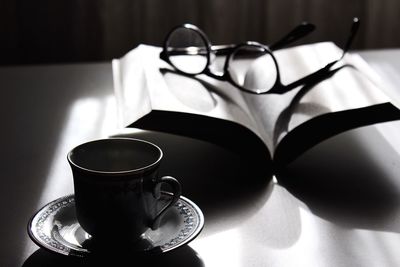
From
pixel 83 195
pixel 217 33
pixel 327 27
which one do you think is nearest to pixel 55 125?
pixel 83 195

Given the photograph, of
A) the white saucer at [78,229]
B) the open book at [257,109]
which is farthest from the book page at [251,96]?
the white saucer at [78,229]

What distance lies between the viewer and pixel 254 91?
3.12 ft

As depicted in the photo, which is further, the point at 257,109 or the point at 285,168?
the point at 257,109

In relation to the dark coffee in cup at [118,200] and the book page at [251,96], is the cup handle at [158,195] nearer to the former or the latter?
the dark coffee in cup at [118,200]

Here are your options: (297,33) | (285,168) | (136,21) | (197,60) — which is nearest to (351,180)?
(285,168)

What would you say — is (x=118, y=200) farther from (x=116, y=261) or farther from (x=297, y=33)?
(x=297, y=33)

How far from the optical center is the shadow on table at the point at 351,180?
73 centimetres

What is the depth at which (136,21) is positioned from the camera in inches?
85.4

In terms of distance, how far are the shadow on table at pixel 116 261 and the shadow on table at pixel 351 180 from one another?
0.17 meters

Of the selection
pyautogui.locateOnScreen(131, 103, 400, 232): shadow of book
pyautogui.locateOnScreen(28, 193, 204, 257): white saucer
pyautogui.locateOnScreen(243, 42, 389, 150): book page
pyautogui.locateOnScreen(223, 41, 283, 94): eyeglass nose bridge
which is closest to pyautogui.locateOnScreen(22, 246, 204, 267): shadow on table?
pyautogui.locateOnScreen(28, 193, 204, 257): white saucer

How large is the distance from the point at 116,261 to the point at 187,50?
0.51 metres

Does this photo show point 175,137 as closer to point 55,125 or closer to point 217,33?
point 55,125

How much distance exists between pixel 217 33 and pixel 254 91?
1299 millimetres

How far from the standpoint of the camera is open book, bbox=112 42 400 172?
80 centimetres
